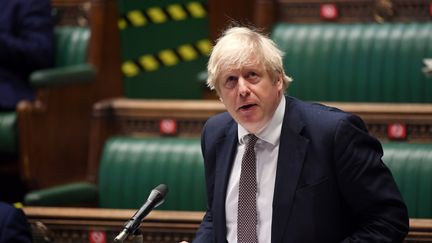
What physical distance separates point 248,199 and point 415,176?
0.64 meters

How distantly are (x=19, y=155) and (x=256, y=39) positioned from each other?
115cm

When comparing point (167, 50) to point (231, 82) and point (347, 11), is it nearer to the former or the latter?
point (347, 11)

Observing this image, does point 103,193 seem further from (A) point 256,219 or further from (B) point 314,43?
(A) point 256,219

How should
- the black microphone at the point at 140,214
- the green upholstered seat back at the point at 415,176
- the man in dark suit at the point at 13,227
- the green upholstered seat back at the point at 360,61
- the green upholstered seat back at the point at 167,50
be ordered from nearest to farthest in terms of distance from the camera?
Answer: the black microphone at the point at 140,214 → the man in dark suit at the point at 13,227 → the green upholstered seat back at the point at 415,176 → the green upholstered seat back at the point at 360,61 → the green upholstered seat back at the point at 167,50

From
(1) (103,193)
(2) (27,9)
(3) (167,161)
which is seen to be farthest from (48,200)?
(2) (27,9)

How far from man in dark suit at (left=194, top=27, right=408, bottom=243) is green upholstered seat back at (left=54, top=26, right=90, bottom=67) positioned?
4.03ft

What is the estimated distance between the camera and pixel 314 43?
2209mm

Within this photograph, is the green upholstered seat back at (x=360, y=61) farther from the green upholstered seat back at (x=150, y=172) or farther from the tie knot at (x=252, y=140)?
the tie knot at (x=252, y=140)

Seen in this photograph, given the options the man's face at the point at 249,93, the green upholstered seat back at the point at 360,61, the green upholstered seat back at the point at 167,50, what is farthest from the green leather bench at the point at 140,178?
the man's face at the point at 249,93

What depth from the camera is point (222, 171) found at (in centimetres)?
133

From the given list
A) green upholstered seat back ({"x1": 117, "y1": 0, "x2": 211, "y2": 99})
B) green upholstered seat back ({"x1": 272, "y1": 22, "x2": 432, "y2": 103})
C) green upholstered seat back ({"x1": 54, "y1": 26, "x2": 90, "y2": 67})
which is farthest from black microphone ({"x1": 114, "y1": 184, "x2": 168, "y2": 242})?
green upholstered seat back ({"x1": 117, "y1": 0, "x2": 211, "y2": 99})

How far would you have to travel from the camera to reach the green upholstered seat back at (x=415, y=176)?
182 centimetres

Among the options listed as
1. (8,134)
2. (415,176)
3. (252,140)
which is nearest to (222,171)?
(252,140)

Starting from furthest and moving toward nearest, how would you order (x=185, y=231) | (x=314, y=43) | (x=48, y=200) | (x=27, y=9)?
(x=27, y=9)
(x=314, y=43)
(x=48, y=200)
(x=185, y=231)
